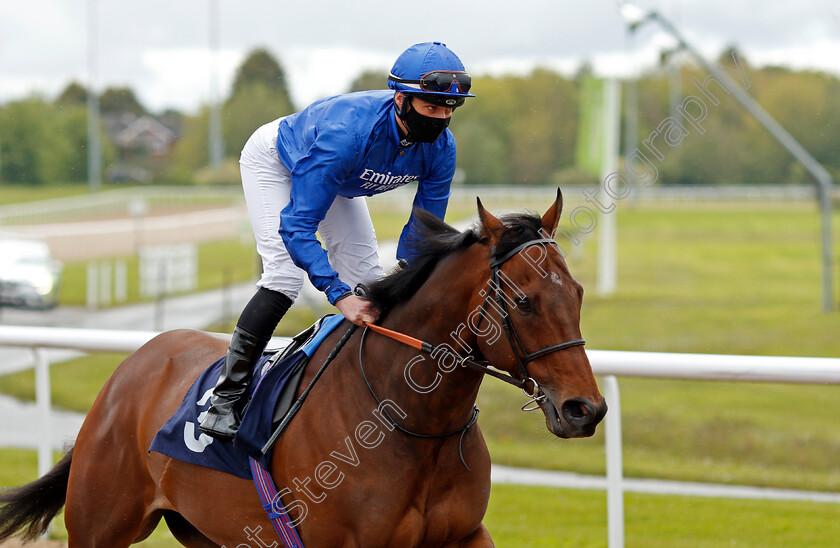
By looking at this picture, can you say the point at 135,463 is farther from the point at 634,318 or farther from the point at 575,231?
the point at 634,318

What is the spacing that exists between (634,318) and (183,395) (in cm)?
1215

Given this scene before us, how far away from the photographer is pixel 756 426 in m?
7.80

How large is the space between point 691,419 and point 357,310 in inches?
249

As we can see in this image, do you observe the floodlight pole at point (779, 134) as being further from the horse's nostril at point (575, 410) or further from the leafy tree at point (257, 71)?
the leafy tree at point (257, 71)

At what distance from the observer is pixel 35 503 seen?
334 centimetres

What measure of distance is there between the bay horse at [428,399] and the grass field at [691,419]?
0.22 meters

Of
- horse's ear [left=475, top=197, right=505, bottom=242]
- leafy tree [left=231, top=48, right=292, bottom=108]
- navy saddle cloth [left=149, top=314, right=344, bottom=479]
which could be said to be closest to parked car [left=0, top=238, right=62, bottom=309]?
Answer: leafy tree [left=231, top=48, right=292, bottom=108]

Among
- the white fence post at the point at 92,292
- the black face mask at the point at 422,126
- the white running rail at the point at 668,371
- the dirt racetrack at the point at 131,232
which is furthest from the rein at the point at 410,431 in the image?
the dirt racetrack at the point at 131,232

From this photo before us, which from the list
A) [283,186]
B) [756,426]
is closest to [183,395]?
[283,186]

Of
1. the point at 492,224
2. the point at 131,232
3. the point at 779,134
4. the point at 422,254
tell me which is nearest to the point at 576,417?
the point at 492,224

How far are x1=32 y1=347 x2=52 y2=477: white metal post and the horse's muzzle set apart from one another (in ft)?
10.0

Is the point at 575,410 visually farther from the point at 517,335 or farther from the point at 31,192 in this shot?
the point at 31,192

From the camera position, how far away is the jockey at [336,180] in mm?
2545

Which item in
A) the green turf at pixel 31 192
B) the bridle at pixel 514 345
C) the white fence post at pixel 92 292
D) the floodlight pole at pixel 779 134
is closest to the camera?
the bridle at pixel 514 345
